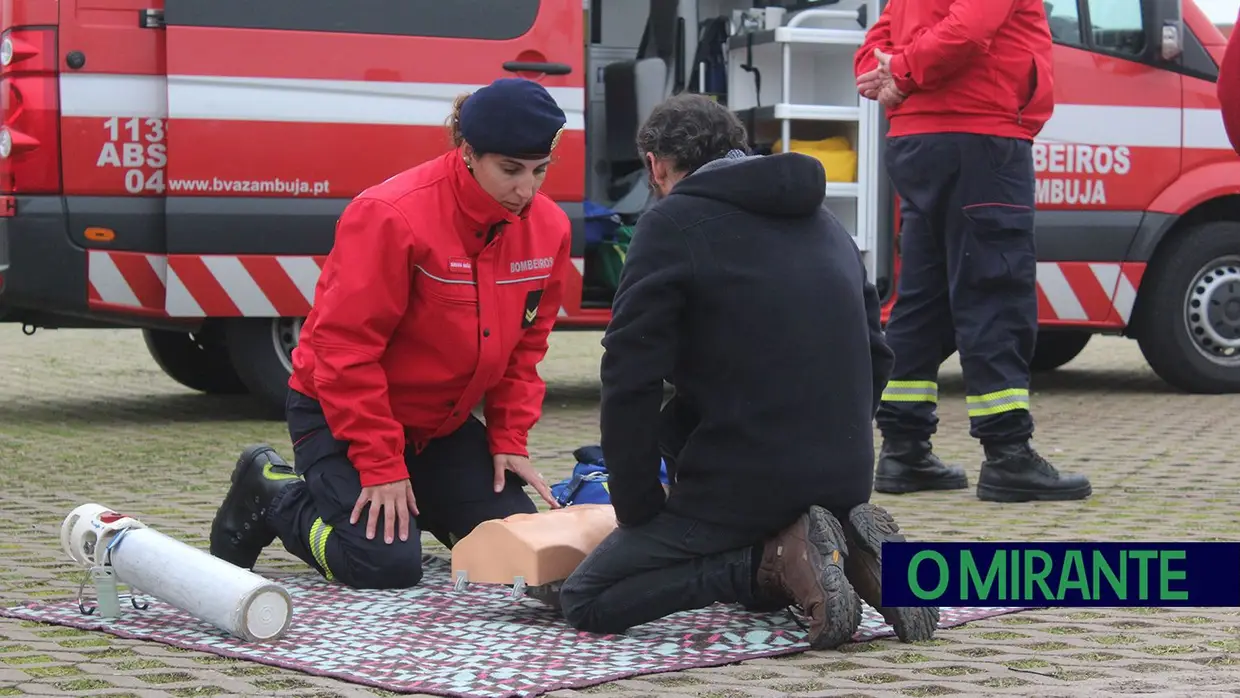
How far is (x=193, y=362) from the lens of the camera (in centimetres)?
969

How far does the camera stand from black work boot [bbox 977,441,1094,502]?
6.17m

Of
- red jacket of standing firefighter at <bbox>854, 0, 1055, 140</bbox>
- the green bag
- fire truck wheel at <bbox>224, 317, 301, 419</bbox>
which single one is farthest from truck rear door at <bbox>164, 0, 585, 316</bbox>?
red jacket of standing firefighter at <bbox>854, 0, 1055, 140</bbox>

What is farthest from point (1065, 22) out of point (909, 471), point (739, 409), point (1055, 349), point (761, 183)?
point (739, 409)

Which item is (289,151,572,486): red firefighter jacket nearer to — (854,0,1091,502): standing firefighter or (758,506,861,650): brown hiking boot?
(758,506,861,650): brown hiking boot

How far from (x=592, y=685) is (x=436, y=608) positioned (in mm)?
907

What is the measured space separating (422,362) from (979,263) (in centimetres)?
219

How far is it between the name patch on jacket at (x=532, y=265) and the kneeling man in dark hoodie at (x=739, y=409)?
0.76 metres

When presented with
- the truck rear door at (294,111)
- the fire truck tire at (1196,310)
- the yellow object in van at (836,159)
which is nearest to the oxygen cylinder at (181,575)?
the truck rear door at (294,111)

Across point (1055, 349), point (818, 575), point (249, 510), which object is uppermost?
point (818, 575)

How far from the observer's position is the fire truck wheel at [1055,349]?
A: 35.1ft

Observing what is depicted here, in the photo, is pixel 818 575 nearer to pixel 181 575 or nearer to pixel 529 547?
pixel 529 547

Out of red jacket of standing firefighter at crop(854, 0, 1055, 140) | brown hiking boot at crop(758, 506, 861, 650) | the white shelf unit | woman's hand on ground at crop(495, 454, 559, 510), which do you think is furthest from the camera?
the white shelf unit

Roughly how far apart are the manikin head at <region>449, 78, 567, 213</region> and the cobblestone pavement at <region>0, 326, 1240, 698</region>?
1310mm

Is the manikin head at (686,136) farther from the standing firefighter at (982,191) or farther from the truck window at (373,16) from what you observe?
the truck window at (373,16)
